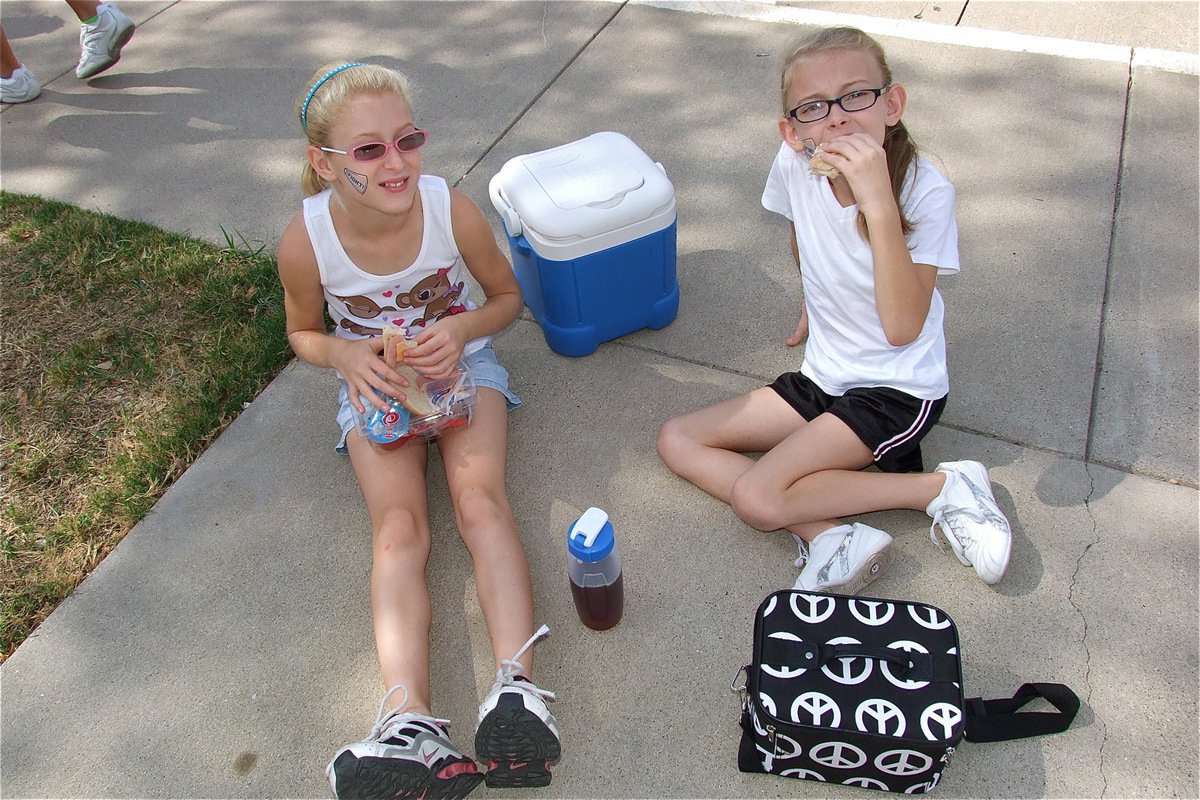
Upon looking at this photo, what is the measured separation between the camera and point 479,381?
2.66 m

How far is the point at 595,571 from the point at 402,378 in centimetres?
70

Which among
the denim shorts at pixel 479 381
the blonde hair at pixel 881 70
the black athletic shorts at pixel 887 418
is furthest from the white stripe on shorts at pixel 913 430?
the denim shorts at pixel 479 381

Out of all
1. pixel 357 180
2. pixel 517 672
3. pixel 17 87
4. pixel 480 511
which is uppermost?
pixel 357 180

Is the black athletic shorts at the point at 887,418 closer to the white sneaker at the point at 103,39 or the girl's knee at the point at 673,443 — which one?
the girl's knee at the point at 673,443

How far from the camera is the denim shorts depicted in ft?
8.64

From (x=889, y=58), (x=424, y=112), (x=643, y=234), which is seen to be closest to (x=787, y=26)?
(x=889, y=58)

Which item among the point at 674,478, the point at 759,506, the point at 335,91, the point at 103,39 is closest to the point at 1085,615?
the point at 759,506

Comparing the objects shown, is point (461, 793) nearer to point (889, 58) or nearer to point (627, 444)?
point (627, 444)

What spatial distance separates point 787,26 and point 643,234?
89.9 inches

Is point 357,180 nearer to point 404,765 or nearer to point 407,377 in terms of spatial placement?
point 407,377

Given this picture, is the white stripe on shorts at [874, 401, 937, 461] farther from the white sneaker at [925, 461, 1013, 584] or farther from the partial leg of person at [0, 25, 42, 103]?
the partial leg of person at [0, 25, 42, 103]

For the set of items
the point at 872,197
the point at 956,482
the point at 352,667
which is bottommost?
the point at 352,667

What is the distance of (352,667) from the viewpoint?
233cm

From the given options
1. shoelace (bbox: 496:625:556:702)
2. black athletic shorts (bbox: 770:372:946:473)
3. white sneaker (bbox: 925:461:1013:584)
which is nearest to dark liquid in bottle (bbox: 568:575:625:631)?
shoelace (bbox: 496:625:556:702)
